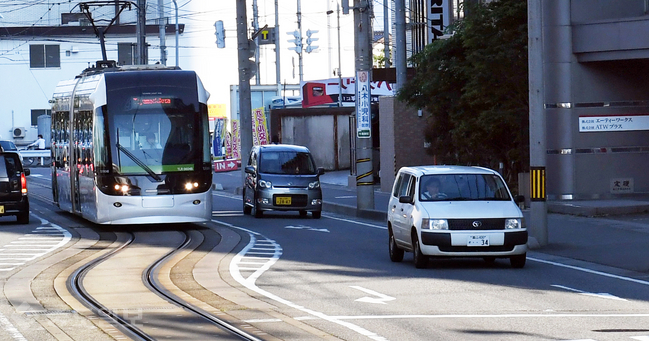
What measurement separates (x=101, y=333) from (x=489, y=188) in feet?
25.4

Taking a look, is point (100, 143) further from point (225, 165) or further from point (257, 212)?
point (225, 165)

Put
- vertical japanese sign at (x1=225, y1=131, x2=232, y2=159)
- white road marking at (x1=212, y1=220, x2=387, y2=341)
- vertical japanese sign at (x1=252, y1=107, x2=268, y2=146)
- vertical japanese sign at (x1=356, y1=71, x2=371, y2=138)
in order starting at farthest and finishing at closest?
vertical japanese sign at (x1=225, y1=131, x2=232, y2=159) < vertical japanese sign at (x1=252, y1=107, x2=268, y2=146) < vertical japanese sign at (x1=356, y1=71, x2=371, y2=138) < white road marking at (x1=212, y1=220, x2=387, y2=341)

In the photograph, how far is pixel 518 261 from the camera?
1548cm

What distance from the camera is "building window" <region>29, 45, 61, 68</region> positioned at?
7269 centimetres

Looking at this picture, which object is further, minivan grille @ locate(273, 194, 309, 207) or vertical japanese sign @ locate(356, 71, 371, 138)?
vertical japanese sign @ locate(356, 71, 371, 138)

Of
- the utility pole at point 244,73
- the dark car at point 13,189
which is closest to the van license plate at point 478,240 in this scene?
the dark car at point 13,189

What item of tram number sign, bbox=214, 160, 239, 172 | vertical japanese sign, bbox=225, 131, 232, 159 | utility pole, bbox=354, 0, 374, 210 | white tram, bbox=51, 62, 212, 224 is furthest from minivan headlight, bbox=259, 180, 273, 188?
vertical japanese sign, bbox=225, 131, 232, 159

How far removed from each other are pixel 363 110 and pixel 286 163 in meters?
2.48

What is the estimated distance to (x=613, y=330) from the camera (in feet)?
32.6

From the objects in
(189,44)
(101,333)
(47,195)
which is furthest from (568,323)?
(189,44)

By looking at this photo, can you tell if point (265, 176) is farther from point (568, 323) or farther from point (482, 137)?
point (568, 323)

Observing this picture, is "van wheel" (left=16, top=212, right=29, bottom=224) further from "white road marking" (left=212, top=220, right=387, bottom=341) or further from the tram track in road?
the tram track in road

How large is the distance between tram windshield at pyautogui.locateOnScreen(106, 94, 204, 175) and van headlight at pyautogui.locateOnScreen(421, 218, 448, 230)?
Result: 8.26m

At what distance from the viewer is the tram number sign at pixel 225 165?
176 feet
